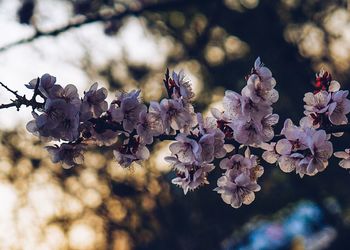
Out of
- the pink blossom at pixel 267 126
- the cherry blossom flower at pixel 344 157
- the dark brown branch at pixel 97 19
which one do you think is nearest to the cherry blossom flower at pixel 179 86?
the pink blossom at pixel 267 126

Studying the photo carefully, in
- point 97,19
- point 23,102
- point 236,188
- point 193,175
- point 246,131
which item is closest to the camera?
point 23,102

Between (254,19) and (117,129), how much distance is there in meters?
5.31

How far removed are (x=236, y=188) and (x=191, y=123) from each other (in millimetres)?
419

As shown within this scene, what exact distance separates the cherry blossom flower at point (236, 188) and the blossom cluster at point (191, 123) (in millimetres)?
55

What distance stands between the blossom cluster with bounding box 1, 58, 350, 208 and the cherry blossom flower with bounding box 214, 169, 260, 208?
6 centimetres

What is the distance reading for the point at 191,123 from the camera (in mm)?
2275

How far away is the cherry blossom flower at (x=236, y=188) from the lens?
2387 mm

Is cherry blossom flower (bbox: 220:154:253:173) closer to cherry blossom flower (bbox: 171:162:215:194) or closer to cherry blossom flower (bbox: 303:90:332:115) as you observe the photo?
cherry blossom flower (bbox: 171:162:215:194)

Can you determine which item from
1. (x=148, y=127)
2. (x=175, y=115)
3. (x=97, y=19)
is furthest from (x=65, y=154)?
(x=97, y=19)

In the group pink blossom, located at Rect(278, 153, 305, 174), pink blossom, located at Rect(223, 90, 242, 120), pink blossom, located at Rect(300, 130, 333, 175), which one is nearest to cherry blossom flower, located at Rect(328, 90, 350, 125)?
pink blossom, located at Rect(300, 130, 333, 175)

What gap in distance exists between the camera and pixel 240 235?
39.6ft

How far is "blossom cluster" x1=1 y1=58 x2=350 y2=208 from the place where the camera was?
2156 mm

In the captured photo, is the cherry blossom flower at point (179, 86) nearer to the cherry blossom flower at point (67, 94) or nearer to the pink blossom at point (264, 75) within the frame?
the pink blossom at point (264, 75)

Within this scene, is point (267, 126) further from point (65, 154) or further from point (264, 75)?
point (65, 154)
